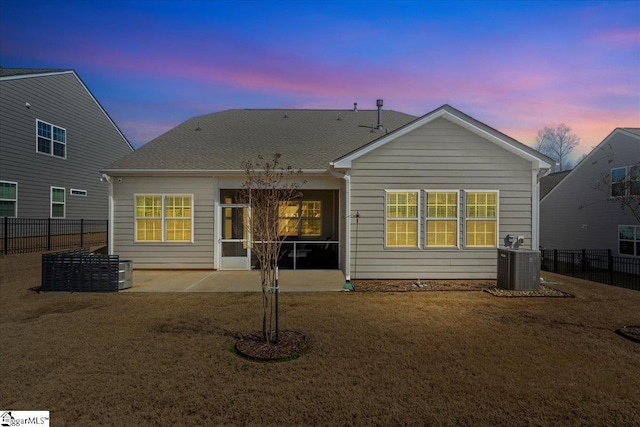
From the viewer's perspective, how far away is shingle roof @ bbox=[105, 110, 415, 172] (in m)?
11.4

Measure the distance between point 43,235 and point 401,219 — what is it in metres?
19.2

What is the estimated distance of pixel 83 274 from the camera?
852 centimetres

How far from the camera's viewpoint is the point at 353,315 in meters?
6.58

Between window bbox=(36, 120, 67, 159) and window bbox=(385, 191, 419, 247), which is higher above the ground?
window bbox=(36, 120, 67, 159)

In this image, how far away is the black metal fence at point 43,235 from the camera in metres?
15.1

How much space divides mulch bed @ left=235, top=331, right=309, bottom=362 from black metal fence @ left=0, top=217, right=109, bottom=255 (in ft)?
48.8

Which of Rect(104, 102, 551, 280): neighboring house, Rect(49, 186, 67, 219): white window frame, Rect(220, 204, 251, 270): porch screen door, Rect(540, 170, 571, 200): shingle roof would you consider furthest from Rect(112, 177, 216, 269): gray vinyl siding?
Rect(540, 170, 571, 200): shingle roof

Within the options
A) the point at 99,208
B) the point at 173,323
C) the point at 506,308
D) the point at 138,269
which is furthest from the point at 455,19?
the point at 99,208

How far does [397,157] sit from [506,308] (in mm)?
4846

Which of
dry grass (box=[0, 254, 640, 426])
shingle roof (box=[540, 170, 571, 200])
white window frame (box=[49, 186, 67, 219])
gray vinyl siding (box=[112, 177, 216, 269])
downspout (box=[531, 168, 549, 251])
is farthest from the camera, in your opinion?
shingle roof (box=[540, 170, 571, 200])

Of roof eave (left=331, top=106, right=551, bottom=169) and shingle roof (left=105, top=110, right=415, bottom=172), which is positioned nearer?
roof eave (left=331, top=106, right=551, bottom=169)

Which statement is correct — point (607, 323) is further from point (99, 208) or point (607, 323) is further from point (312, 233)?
point (99, 208)

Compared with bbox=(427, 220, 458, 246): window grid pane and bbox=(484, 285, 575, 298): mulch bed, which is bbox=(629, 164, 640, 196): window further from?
bbox=(427, 220, 458, 246): window grid pane

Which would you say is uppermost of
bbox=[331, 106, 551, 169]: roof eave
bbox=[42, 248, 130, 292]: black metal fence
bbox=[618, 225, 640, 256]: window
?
bbox=[331, 106, 551, 169]: roof eave
